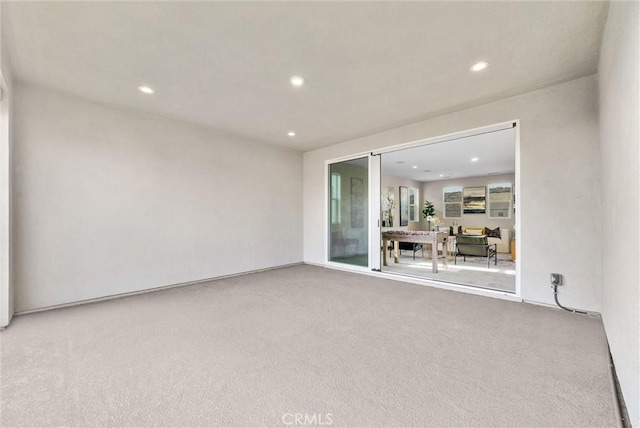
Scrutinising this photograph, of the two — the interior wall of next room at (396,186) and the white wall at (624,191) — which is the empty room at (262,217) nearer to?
the white wall at (624,191)

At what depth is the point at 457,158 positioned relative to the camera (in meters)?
6.95

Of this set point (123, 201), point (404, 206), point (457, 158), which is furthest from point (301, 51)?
point (404, 206)

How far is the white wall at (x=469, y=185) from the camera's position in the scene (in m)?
9.13

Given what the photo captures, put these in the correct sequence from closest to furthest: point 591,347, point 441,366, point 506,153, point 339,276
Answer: point 441,366 → point 591,347 → point 339,276 → point 506,153

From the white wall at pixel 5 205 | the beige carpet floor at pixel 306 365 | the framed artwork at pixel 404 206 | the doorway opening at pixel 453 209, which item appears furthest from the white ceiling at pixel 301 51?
the framed artwork at pixel 404 206

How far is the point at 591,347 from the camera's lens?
2.27m

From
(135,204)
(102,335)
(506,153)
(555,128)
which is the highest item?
(506,153)

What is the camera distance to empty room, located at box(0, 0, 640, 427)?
1.67 metres

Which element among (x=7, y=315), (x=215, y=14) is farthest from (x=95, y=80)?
(x=7, y=315)

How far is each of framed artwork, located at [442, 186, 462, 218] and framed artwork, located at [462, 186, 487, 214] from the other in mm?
179

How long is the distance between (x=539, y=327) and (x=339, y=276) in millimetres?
2962

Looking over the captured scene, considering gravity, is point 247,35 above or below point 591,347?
above

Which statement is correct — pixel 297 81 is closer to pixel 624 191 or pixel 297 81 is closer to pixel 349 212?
pixel 624 191

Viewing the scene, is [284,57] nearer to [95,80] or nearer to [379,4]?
[379,4]
